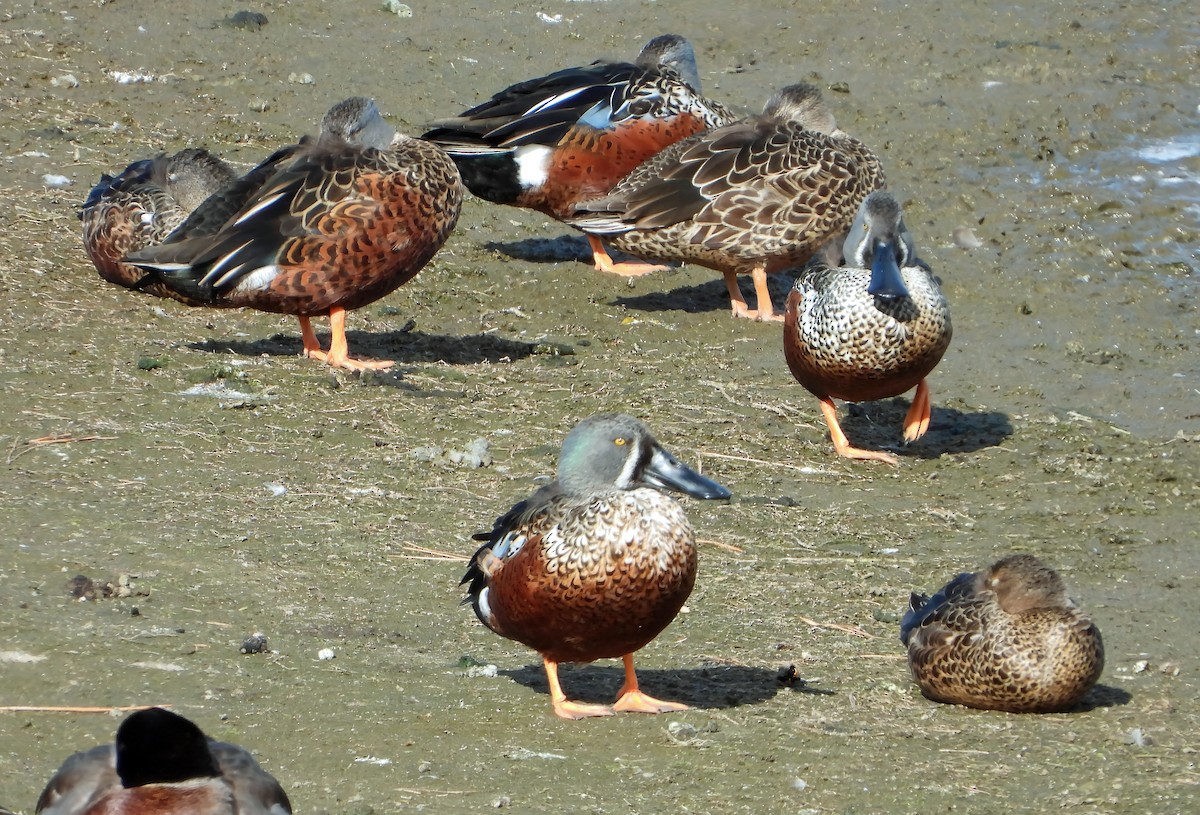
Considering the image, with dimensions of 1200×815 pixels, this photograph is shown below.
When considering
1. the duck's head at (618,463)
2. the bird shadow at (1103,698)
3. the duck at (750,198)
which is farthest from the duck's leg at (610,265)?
the duck's head at (618,463)

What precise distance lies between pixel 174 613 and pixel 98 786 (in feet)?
6.05

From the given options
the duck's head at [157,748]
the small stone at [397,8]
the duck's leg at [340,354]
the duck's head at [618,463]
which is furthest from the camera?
the small stone at [397,8]

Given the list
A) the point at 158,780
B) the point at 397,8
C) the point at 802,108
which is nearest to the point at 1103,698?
the point at 158,780

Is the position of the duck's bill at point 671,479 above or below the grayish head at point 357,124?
below

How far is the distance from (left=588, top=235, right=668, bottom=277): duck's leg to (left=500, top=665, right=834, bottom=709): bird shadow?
16.9ft

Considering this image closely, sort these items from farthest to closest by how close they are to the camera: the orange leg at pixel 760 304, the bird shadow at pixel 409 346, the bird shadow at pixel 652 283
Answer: the bird shadow at pixel 652 283 → the orange leg at pixel 760 304 → the bird shadow at pixel 409 346

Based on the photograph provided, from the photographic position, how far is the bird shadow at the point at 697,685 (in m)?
4.82

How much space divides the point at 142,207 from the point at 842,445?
12.8 feet

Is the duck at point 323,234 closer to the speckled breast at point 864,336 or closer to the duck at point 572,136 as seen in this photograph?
the speckled breast at point 864,336

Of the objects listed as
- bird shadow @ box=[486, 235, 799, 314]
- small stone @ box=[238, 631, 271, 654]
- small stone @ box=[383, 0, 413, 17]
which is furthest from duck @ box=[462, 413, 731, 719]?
small stone @ box=[383, 0, 413, 17]

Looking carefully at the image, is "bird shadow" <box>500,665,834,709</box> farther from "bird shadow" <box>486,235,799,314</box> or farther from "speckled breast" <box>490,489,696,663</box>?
"bird shadow" <box>486,235,799,314</box>

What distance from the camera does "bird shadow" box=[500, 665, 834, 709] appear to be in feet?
15.8

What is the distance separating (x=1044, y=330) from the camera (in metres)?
9.20

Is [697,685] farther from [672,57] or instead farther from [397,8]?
[397,8]
